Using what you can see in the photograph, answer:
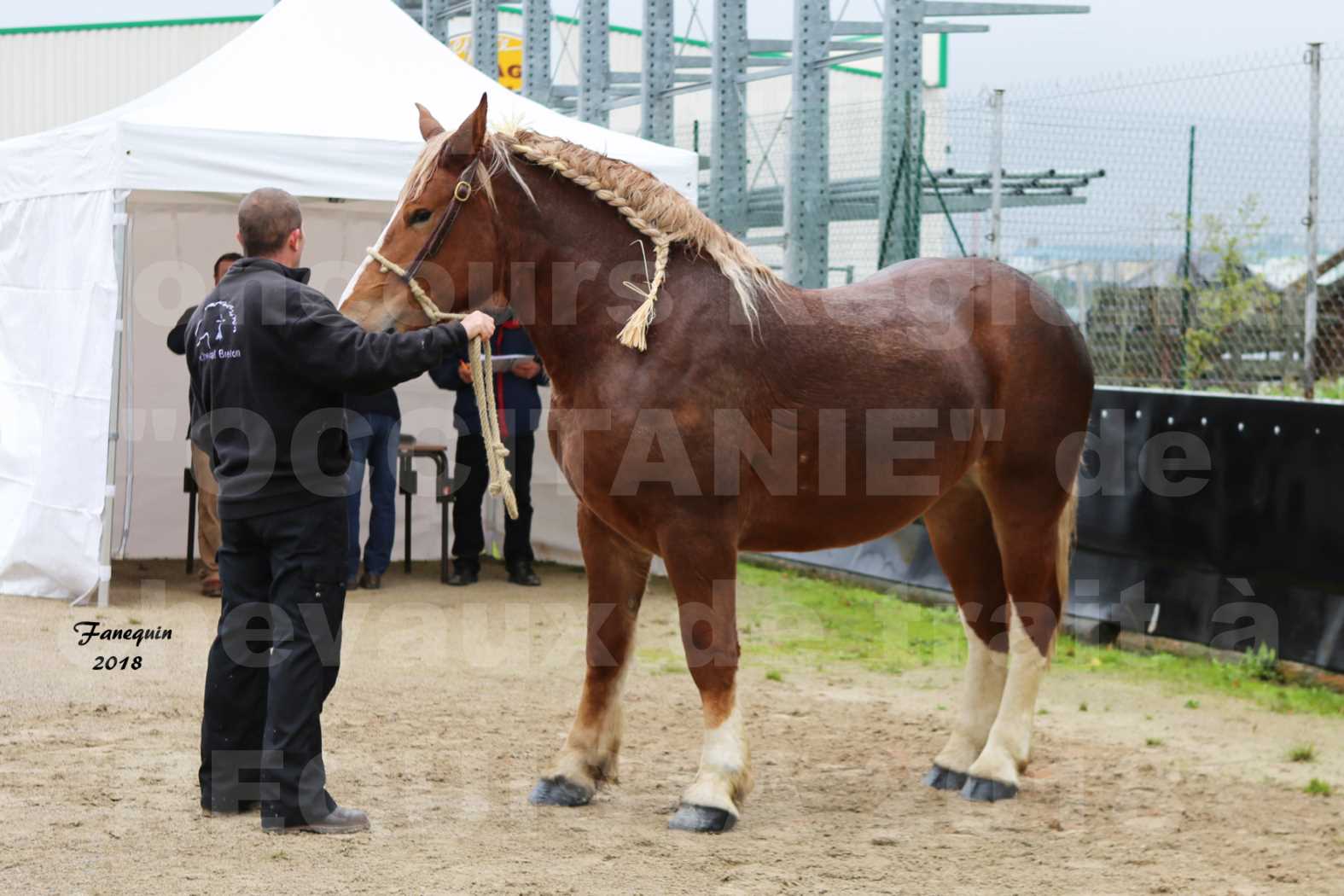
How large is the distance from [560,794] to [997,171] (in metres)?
4.80

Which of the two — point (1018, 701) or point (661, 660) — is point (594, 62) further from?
point (1018, 701)

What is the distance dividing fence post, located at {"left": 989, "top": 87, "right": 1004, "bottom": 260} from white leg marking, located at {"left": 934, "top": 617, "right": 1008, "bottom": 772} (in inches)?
134

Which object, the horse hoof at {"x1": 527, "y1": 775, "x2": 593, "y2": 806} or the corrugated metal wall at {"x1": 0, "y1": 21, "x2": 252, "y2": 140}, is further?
the corrugated metal wall at {"x1": 0, "y1": 21, "x2": 252, "y2": 140}

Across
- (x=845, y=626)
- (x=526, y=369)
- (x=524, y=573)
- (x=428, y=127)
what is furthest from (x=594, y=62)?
(x=428, y=127)

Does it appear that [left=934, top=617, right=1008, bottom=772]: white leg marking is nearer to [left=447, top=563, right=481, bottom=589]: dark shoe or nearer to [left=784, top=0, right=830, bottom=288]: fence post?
[left=447, top=563, right=481, bottom=589]: dark shoe

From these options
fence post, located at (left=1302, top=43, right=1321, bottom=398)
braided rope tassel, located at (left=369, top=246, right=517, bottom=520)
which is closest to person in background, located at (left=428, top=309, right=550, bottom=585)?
braided rope tassel, located at (left=369, top=246, right=517, bottom=520)

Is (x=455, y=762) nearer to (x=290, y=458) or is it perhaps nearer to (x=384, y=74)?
(x=290, y=458)

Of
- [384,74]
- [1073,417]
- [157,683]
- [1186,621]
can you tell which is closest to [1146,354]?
[1186,621]

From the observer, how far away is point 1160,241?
7863mm

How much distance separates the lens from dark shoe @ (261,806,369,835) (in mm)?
3852

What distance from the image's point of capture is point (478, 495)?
8.54m

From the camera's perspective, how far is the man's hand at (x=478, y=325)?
381 cm

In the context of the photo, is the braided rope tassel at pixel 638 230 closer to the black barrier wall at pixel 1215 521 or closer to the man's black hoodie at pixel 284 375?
the man's black hoodie at pixel 284 375

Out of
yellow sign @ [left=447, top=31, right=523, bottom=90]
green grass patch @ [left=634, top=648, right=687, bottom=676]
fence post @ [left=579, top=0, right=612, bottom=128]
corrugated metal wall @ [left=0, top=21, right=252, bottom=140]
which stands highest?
corrugated metal wall @ [left=0, top=21, right=252, bottom=140]
